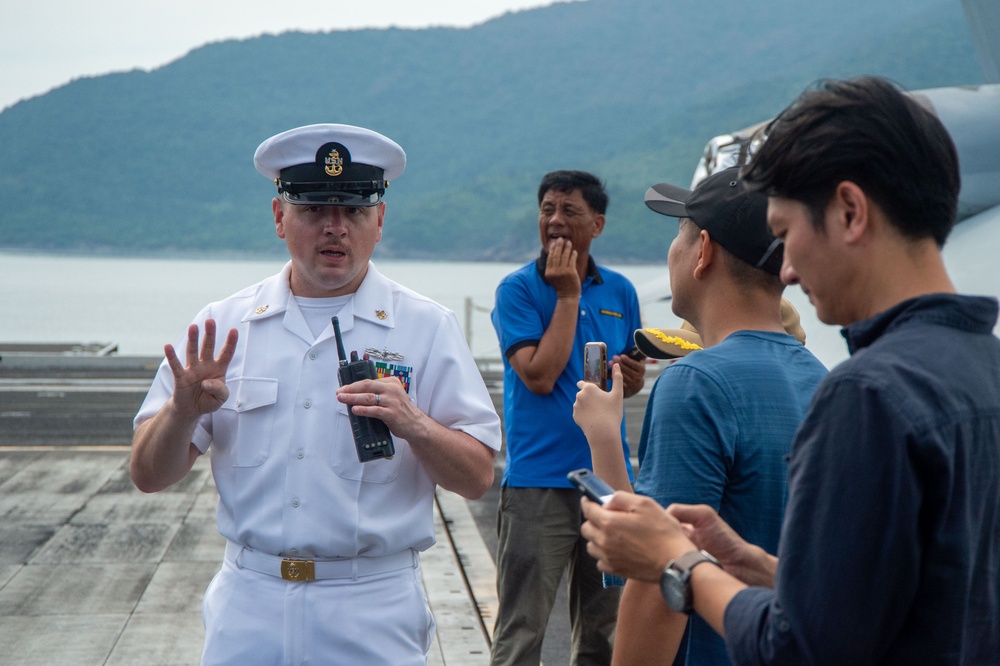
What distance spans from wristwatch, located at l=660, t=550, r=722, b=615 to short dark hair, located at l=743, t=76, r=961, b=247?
0.51 metres

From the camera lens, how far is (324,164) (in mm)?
2742

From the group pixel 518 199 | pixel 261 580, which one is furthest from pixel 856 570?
pixel 518 199

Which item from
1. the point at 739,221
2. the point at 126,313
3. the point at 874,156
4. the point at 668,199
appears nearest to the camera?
the point at 874,156

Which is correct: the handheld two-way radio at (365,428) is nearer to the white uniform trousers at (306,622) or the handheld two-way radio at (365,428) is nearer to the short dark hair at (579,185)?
the white uniform trousers at (306,622)

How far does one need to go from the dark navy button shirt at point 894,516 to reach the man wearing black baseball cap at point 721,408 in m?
0.53

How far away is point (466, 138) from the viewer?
169750mm

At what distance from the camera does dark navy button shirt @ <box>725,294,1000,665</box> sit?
1.27 metres

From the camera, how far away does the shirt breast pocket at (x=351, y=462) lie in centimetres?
256

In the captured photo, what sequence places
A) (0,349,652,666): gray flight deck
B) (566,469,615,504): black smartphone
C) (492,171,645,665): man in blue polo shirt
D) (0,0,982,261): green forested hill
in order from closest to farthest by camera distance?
(566,469,615,504): black smartphone < (492,171,645,665): man in blue polo shirt < (0,349,652,666): gray flight deck < (0,0,982,261): green forested hill

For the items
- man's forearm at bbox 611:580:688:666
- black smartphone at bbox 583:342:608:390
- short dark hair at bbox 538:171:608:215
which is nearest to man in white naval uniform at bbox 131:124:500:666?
black smartphone at bbox 583:342:608:390

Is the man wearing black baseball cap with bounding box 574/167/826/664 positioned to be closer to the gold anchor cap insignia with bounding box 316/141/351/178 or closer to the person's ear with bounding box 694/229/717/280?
the person's ear with bounding box 694/229/717/280

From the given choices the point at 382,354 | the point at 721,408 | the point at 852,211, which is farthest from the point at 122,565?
the point at 852,211

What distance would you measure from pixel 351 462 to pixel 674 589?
124cm

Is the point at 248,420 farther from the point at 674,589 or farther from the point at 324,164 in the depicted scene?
the point at 674,589
